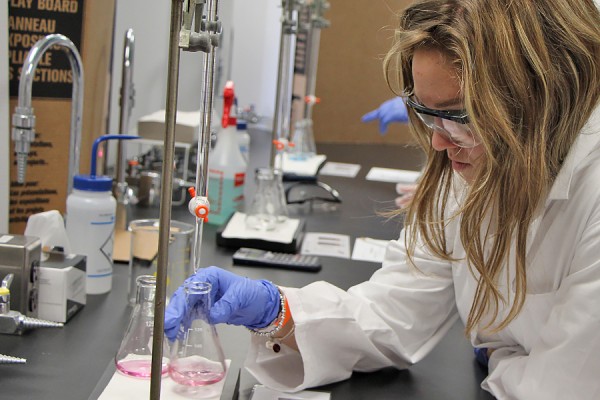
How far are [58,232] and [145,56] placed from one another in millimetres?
1578

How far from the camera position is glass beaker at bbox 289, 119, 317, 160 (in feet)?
11.1

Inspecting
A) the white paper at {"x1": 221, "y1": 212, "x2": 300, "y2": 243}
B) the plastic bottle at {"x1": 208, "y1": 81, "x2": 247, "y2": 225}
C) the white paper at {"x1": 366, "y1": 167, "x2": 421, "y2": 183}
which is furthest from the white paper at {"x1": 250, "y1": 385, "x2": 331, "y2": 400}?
the white paper at {"x1": 366, "y1": 167, "x2": 421, "y2": 183}

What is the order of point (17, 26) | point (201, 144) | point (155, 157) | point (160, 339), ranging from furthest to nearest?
point (155, 157)
point (17, 26)
point (201, 144)
point (160, 339)

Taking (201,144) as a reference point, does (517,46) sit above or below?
above

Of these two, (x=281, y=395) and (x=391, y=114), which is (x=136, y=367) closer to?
(x=281, y=395)

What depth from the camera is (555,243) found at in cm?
131

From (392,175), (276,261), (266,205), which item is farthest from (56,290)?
(392,175)

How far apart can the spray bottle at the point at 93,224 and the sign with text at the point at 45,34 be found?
1.16 feet

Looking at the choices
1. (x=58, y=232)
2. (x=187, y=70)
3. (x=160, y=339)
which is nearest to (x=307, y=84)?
(x=187, y=70)

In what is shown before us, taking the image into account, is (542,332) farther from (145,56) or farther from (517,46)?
(145,56)

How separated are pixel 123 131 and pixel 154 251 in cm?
53

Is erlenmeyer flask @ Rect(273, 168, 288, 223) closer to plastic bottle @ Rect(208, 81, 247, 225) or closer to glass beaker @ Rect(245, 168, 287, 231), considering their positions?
glass beaker @ Rect(245, 168, 287, 231)

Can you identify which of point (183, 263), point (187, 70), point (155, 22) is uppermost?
point (155, 22)

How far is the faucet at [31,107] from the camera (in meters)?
1.68
